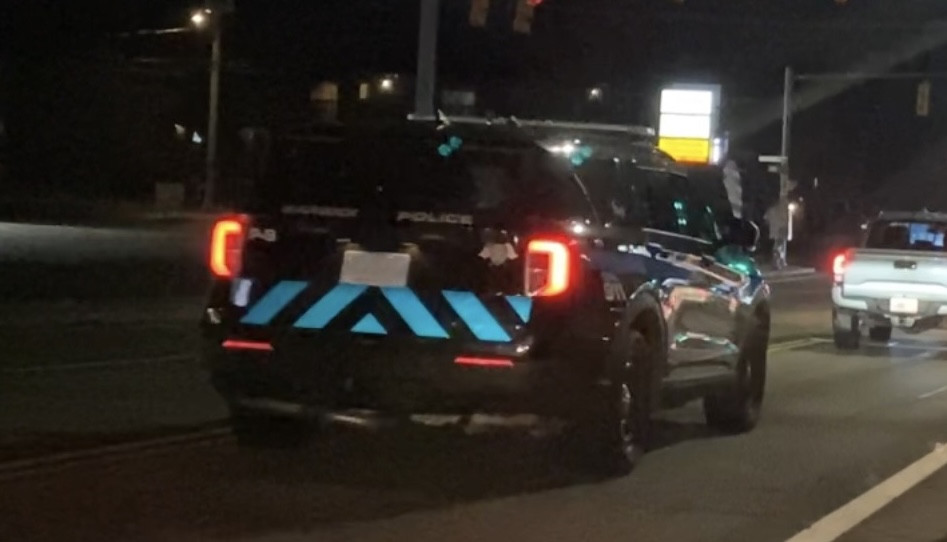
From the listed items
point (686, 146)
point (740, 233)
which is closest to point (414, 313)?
point (740, 233)

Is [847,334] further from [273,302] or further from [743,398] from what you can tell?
[273,302]

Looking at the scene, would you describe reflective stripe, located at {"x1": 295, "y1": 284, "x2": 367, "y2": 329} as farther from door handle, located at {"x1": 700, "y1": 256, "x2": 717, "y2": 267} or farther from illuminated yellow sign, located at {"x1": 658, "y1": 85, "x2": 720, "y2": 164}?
illuminated yellow sign, located at {"x1": 658, "y1": 85, "x2": 720, "y2": 164}

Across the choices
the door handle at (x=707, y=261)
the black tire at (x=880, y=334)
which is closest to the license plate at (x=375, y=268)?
the door handle at (x=707, y=261)

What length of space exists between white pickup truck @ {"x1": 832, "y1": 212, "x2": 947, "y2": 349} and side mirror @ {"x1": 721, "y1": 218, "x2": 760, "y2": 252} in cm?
811

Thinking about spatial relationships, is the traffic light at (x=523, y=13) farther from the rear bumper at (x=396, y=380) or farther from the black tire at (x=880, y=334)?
the rear bumper at (x=396, y=380)

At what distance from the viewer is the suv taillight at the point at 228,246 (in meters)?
9.87

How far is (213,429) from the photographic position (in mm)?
11172

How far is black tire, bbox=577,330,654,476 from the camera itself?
9.97 m

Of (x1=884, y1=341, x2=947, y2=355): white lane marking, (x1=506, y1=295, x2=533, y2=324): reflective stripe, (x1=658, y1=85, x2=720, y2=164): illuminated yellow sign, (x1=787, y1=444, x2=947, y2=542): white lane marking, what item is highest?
(x1=658, y1=85, x2=720, y2=164): illuminated yellow sign

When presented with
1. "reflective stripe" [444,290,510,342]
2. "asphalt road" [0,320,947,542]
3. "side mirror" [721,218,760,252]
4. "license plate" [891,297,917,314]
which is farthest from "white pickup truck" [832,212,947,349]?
"reflective stripe" [444,290,510,342]

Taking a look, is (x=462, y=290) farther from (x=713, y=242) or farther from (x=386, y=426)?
(x=713, y=242)

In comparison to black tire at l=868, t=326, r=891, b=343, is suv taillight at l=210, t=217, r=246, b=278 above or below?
above

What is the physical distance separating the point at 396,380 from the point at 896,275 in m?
12.3

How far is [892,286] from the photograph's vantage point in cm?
2056
